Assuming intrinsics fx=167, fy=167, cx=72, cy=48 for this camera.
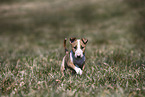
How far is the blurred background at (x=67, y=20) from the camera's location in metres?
14.1

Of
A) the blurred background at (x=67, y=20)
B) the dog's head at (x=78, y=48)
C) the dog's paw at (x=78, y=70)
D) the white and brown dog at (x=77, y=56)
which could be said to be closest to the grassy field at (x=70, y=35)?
the blurred background at (x=67, y=20)

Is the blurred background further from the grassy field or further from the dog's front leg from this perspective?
the dog's front leg

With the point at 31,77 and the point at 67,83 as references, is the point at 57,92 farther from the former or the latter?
the point at 31,77

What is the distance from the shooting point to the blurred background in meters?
14.1

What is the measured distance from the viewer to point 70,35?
10320mm

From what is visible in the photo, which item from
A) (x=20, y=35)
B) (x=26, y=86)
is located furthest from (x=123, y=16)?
(x=26, y=86)

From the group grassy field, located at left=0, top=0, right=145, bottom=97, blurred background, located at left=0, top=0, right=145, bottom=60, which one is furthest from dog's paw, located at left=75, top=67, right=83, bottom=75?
blurred background, located at left=0, top=0, right=145, bottom=60

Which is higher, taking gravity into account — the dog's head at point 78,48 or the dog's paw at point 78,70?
the dog's head at point 78,48

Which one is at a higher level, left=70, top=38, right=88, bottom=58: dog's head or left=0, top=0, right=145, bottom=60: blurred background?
left=0, top=0, right=145, bottom=60: blurred background

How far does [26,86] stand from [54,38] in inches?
438

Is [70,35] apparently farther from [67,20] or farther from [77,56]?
[67,20]

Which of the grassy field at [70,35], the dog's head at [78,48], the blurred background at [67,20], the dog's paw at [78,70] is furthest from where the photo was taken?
the blurred background at [67,20]

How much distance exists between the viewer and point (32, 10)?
19750 millimetres

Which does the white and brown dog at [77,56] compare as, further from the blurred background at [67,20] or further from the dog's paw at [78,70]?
the blurred background at [67,20]
